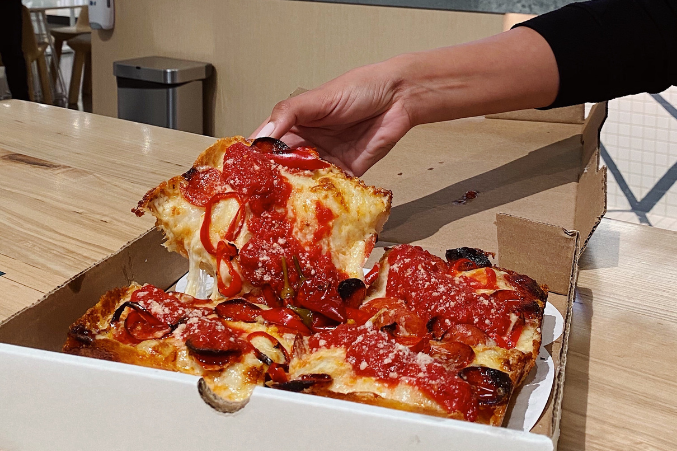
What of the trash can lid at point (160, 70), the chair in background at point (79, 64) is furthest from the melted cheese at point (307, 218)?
the chair in background at point (79, 64)

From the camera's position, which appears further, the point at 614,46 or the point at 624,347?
the point at 614,46

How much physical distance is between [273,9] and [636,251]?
2.05 metres

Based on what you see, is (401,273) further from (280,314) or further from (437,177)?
(437,177)

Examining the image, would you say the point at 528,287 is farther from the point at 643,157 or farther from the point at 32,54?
the point at 32,54

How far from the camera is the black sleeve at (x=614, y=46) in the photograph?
1.32 m

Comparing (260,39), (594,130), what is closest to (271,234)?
(594,130)

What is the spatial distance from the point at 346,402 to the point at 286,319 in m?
0.32

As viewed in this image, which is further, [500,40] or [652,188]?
[652,188]

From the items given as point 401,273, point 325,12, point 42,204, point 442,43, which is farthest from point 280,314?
point 325,12

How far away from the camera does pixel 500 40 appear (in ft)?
4.50

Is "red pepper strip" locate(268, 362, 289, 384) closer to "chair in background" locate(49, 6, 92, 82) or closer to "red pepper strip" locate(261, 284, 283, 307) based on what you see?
"red pepper strip" locate(261, 284, 283, 307)

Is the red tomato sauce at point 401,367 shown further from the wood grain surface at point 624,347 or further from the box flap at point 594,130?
the box flap at point 594,130

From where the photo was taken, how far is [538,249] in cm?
92

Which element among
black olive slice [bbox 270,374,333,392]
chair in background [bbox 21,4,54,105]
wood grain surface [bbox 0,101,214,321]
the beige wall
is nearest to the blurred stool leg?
chair in background [bbox 21,4,54,105]
